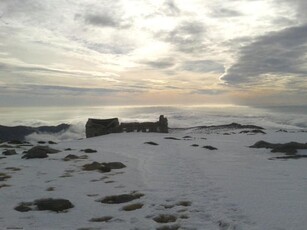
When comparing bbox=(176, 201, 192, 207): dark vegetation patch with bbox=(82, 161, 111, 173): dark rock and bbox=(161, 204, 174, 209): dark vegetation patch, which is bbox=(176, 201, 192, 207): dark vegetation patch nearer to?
bbox=(161, 204, 174, 209): dark vegetation patch

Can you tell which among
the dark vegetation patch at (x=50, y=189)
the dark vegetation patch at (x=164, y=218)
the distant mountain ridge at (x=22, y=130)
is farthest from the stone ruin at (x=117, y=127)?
the distant mountain ridge at (x=22, y=130)

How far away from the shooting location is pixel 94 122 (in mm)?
38156

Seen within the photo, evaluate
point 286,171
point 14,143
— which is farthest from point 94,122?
point 286,171

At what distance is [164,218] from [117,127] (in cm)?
2884

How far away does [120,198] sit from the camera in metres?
9.59

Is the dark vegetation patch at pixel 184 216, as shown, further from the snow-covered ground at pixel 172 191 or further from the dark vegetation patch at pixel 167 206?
the dark vegetation patch at pixel 167 206

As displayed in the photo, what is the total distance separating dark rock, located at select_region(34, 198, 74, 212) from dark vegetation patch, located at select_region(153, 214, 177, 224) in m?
2.47

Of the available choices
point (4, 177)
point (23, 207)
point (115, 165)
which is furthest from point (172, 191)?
point (4, 177)

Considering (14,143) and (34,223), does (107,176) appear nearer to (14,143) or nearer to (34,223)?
(34,223)

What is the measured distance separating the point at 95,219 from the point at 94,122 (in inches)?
1204

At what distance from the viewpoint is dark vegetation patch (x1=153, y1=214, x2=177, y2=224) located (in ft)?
25.3

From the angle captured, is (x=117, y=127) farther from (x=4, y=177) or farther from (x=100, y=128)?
(x=4, y=177)

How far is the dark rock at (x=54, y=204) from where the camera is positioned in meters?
8.83

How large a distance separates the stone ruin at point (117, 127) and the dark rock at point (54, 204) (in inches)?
1065
